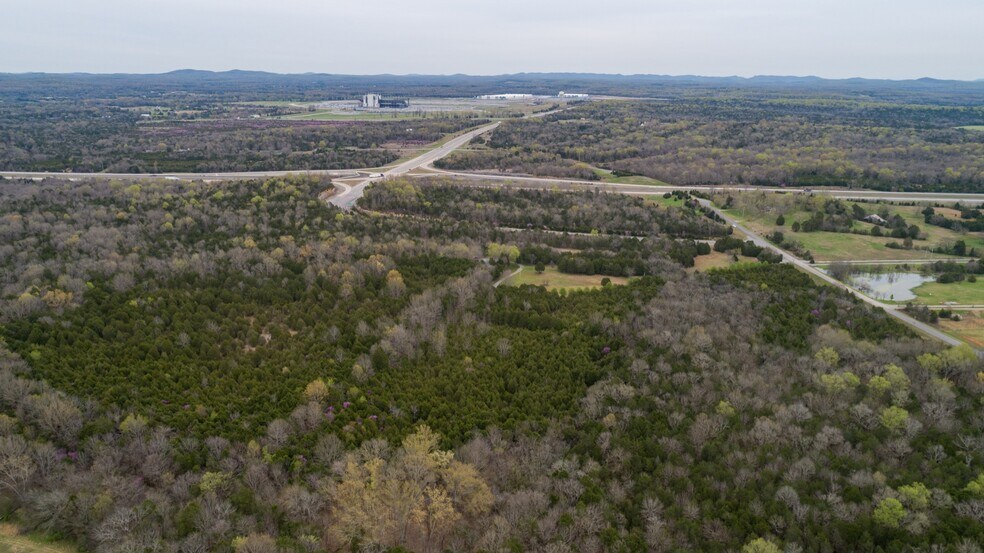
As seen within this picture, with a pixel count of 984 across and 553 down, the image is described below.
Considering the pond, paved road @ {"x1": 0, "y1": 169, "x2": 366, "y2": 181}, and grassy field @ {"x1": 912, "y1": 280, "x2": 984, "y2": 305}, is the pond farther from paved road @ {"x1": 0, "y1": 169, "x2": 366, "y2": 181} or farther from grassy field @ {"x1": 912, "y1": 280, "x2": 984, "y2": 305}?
paved road @ {"x1": 0, "y1": 169, "x2": 366, "y2": 181}

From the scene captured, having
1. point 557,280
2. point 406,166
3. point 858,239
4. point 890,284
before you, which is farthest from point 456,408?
point 406,166

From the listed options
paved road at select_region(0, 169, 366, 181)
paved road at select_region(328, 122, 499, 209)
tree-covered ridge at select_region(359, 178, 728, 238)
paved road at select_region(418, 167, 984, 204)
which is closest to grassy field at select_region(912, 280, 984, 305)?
tree-covered ridge at select_region(359, 178, 728, 238)

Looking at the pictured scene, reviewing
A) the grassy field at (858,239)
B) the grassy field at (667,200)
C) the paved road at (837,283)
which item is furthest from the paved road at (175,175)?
the grassy field at (858,239)

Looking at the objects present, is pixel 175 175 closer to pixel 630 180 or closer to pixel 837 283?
pixel 630 180

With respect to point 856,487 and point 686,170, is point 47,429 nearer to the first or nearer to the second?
point 856,487

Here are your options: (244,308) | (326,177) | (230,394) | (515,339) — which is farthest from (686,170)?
(230,394)

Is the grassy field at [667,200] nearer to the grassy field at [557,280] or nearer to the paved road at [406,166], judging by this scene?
the grassy field at [557,280]
